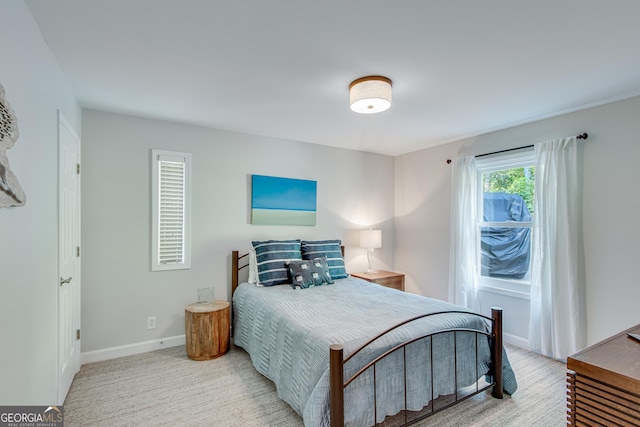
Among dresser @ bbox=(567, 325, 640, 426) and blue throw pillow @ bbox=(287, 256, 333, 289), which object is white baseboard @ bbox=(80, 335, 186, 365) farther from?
dresser @ bbox=(567, 325, 640, 426)

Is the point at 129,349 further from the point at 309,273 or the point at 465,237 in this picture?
the point at 465,237

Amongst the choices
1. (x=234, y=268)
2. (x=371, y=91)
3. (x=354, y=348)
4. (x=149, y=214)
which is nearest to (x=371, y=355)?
(x=354, y=348)

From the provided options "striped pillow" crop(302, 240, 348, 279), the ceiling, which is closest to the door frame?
the ceiling

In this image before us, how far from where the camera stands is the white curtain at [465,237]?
3820 millimetres

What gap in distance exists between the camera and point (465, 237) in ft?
12.6

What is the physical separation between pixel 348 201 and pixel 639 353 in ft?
11.8

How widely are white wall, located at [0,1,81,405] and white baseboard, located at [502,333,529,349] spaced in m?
4.06

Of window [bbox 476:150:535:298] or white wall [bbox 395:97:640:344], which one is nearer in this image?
white wall [bbox 395:97:640:344]

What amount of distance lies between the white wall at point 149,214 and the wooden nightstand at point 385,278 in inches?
30.8

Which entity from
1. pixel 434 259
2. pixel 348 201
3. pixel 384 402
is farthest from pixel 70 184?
pixel 434 259

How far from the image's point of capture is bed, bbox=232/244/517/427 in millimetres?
1791

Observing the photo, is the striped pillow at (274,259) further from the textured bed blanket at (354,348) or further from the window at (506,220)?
the window at (506,220)

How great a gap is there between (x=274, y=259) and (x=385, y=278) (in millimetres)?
1690

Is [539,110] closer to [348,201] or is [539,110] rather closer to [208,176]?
[348,201]
